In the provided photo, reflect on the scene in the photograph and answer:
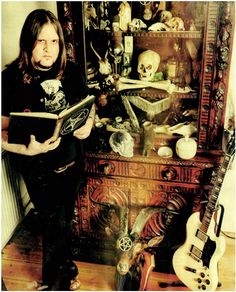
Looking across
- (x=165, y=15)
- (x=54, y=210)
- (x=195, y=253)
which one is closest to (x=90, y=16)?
(x=165, y=15)

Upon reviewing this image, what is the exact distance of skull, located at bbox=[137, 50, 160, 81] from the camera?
2.11 metres

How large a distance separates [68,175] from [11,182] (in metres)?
0.40

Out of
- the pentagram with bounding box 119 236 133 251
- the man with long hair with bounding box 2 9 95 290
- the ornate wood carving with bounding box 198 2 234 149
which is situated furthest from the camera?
the pentagram with bounding box 119 236 133 251

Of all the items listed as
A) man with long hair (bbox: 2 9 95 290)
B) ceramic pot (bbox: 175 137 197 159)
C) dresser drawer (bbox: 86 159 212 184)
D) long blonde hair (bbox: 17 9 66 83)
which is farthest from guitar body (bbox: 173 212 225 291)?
long blonde hair (bbox: 17 9 66 83)

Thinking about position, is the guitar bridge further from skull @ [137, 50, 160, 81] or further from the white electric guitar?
skull @ [137, 50, 160, 81]

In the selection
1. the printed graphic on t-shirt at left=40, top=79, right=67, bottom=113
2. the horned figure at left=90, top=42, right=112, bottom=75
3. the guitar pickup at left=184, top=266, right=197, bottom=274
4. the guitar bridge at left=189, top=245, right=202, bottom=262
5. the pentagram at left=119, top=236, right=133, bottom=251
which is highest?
the horned figure at left=90, top=42, right=112, bottom=75

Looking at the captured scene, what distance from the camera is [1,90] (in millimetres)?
2100

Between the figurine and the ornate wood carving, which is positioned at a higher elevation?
the ornate wood carving

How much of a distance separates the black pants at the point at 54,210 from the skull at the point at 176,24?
922 millimetres

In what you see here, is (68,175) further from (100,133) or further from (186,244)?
(186,244)

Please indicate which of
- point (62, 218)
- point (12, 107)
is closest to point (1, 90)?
point (12, 107)

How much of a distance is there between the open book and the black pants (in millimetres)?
237

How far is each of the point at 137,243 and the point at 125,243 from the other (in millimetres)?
127

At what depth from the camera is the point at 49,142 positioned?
2.12 m
